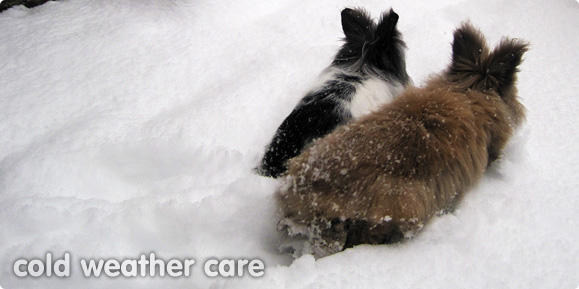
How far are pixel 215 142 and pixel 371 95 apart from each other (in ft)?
3.28

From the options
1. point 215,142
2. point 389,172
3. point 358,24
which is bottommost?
point 215,142

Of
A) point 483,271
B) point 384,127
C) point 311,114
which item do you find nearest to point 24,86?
point 311,114

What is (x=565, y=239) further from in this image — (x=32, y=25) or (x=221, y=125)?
(x=32, y=25)

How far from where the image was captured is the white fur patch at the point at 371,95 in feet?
6.40

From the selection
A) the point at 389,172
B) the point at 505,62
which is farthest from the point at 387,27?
the point at 389,172

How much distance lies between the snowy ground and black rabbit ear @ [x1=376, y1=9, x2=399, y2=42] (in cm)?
70

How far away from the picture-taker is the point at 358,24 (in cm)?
227

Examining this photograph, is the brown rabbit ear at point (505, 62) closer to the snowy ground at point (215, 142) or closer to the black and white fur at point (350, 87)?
the snowy ground at point (215, 142)

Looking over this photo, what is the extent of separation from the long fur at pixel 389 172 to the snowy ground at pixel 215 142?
115mm

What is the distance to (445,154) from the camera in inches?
57.5

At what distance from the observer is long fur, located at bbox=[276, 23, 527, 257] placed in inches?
54.4

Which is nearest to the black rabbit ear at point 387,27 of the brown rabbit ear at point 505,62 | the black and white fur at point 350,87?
the black and white fur at point 350,87

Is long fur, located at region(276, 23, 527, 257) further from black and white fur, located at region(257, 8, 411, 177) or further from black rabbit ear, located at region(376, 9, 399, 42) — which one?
black rabbit ear, located at region(376, 9, 399, 42)

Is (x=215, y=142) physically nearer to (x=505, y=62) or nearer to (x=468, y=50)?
(x=468, y=50)
